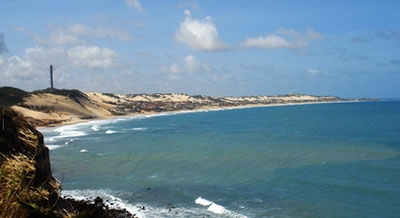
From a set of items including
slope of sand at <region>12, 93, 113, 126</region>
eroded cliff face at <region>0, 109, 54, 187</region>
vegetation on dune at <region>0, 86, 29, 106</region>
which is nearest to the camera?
eroded cliff face at <region>0, 109, 54, 187</region>

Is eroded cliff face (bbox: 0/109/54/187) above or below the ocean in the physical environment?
above

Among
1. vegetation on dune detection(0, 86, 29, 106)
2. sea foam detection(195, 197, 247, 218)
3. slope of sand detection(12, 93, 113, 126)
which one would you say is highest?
vegetation on dune detection(0, 86, 29, 106)

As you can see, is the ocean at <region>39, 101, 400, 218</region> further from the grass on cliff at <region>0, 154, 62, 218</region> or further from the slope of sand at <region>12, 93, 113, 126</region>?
the slope of sand at <region>12, 93, 113, 126</region>

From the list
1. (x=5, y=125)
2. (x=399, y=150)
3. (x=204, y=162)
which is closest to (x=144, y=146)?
(x=204, y=162)

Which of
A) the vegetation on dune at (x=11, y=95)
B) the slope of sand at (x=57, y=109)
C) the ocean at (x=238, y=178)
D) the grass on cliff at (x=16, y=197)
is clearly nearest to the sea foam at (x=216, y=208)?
the ocean at (x=238, y=178)

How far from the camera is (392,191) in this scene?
24.7 m

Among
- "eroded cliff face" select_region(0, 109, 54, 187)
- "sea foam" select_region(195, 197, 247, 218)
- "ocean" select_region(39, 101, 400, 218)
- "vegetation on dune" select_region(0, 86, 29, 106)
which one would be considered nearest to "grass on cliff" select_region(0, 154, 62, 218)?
"eroded cliff face" select_region(0, 109, 54, 187)

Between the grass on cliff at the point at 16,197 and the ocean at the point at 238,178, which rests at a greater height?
the grass on cliff at the point at 16,197

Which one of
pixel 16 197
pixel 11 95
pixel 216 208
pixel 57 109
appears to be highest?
pixel 11 95

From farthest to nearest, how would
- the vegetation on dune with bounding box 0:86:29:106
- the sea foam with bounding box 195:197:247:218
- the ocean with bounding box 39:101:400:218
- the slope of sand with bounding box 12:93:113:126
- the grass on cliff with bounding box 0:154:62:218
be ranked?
the vegetation on dune with bounding box 0:86:29:106, the slope of sand with bounding box 12:93:113:126, the ocean with bounding box 39:101:400:218, the sea foam with bounding box 195:197:247:218, the grass on cliff with bounding box 0:154:62:218

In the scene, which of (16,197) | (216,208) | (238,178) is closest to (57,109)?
(238,178)

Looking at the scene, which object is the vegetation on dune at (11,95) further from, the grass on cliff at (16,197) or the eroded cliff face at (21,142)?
the grass on cliff at (16,197)

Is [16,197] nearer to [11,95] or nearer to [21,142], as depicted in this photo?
[21,142]

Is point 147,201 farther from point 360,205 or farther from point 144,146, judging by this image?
point 144,146
